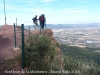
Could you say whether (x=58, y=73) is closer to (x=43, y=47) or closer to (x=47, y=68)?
(x=47, y=68)

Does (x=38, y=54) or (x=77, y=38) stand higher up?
(x=38, y=54)

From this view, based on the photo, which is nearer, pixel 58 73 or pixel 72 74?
pixel 58 73

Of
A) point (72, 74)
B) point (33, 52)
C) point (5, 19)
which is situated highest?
point (5, 19)

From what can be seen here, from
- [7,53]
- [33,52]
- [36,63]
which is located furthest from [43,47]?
[7,53]

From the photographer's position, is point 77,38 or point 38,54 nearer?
point 38,54

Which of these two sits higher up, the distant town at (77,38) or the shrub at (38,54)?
the shrub at (38,54)

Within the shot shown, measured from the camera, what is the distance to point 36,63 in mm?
7441

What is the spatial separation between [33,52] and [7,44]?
214 inches

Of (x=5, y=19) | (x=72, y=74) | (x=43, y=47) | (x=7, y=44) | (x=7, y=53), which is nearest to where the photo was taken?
(x=72, y=74)

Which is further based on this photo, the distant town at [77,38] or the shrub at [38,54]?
the distant town at [77,38]

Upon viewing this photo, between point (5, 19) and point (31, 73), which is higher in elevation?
point (5, 19)

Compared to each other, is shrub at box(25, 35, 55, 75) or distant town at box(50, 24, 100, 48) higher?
shrub at box(25, 35, 55, 75)

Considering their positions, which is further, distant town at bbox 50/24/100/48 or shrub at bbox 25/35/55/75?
distant town at bbox 50/24/100/48

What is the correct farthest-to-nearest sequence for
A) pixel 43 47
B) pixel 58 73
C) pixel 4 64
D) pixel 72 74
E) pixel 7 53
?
pixel 7 53
pixel 43 47
pixel 4 64
pixel 72 74
pixel 58 73
